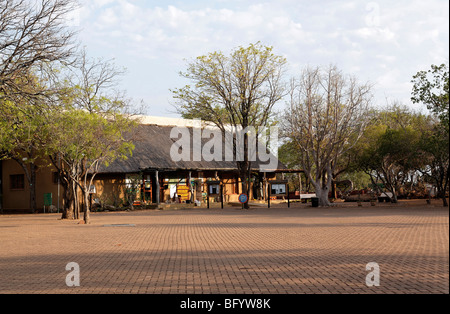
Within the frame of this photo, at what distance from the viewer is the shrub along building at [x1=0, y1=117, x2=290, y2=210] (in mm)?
38812

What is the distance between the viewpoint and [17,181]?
137 ft

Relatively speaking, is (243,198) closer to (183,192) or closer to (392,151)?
(183,192)

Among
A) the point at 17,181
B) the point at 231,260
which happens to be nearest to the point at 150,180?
the point at 17,181

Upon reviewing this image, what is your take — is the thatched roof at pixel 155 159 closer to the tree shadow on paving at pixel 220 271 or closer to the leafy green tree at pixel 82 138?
the leafy green tree at pixel 82 138

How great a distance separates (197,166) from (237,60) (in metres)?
10.9

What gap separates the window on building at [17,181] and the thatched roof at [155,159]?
8198mm

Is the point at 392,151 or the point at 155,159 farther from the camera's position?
the point at 155,159

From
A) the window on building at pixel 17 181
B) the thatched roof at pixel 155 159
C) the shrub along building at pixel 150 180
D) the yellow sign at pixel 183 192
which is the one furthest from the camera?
the window on building at pixel 17 181

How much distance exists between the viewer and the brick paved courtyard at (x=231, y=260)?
8094 millimetres

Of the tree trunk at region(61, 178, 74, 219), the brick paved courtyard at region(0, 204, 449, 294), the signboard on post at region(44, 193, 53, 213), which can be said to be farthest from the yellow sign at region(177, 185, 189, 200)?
the brick paved courtyard at region(0, 204, 449, 294)

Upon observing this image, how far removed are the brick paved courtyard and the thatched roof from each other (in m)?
21.1

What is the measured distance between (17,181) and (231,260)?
34.9 metres

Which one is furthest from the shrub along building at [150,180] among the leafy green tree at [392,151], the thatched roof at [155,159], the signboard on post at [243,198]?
the leafy green tree at [392,151]

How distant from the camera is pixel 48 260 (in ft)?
38.7
